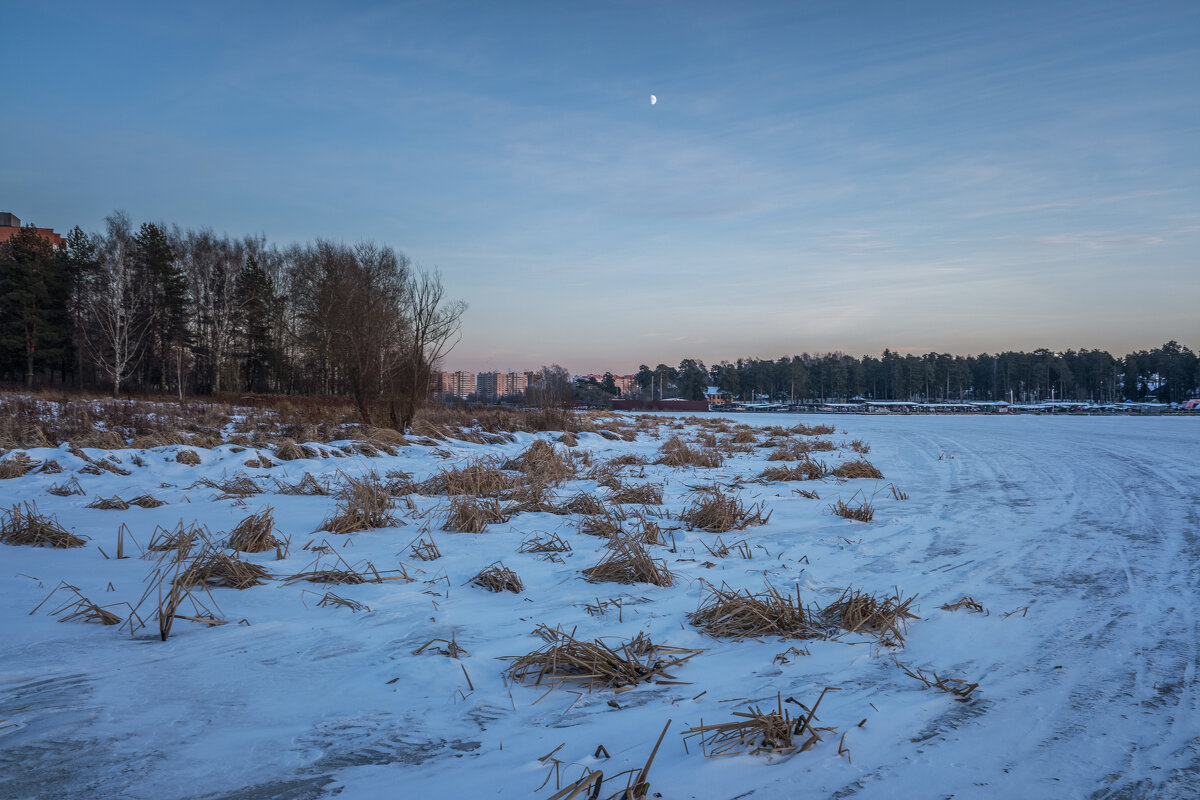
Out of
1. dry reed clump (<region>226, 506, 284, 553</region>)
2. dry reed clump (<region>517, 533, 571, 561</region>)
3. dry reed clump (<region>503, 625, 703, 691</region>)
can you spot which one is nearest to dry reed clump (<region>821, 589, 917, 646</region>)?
dry reed clump (<region>503, 625, 703, 691</region>)

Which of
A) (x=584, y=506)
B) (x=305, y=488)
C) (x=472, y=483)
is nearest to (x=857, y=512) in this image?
(x=584, y=506)

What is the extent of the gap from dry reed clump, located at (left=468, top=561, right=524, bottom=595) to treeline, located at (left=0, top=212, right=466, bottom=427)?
23893 millimetres

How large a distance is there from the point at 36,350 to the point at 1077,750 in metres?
47.3

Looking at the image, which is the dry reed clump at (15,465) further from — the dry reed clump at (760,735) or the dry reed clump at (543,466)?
the dry reed clump at (760,735)

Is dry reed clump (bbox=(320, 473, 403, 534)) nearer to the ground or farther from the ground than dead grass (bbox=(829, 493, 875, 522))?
farther from the ground

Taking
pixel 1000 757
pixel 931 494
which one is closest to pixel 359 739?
pixel 1000 757

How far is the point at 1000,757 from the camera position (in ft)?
6.29

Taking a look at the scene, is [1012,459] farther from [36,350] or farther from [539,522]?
[36,350]

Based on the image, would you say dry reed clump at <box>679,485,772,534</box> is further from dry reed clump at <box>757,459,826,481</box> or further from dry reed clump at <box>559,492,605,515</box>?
dry reed clump at <box>757,459,826,481</box>

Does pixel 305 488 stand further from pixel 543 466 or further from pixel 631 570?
pixel 631 570

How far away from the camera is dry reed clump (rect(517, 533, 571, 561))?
4.55 m

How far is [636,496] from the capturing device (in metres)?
6.67

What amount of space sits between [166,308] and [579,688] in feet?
137

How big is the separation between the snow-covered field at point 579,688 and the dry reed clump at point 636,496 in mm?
1463
